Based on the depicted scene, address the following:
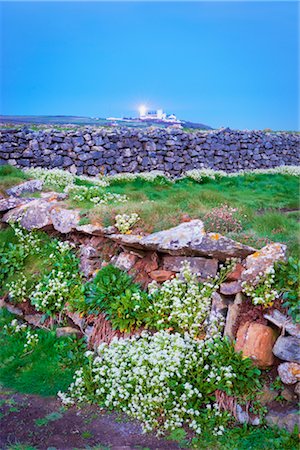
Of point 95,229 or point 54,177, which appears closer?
point 95,229

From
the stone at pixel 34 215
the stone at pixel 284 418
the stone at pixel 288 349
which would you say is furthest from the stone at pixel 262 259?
the stone at pixel 34 215

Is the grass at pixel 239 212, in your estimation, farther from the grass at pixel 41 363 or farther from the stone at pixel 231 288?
the grass at pixel 41 363

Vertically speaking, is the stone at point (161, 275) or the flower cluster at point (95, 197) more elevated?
the flower cluster at point (95, 197)

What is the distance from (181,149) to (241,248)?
15.5 metres

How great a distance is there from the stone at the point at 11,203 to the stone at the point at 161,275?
4317mm

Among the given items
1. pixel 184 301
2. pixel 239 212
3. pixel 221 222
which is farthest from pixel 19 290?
pixel 239 212

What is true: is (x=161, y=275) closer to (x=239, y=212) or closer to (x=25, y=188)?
(x=239, y=212)

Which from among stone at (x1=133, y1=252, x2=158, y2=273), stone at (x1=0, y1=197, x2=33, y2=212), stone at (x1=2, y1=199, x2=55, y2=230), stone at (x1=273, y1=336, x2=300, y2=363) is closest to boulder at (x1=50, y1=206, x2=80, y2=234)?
stone at (x1=2, y1=199, x2=55, y2=230)

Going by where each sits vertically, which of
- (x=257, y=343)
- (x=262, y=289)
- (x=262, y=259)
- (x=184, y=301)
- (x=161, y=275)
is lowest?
(x=257, y=343)

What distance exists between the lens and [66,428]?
19.3 ft

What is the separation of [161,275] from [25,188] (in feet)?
18.0

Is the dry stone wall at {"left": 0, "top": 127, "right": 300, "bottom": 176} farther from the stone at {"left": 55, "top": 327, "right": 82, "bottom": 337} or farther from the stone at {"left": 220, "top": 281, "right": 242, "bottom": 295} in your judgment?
the stone at {"left": 220, "top": 281, "right": 242, "bottom": 295}

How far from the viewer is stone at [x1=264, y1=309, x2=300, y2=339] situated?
233 inches

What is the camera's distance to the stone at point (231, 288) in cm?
674
